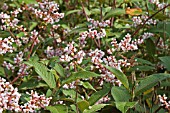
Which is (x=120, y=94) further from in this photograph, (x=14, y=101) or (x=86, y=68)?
(x=14, y=101)

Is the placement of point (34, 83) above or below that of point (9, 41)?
below

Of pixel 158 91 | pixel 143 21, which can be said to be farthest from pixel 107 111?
pixel 143 21

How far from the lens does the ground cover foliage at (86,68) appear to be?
7.34ft

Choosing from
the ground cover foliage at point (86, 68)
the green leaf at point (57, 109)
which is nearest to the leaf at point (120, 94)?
the ground cover foliage at point (86, 68)

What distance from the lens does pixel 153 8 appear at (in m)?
3.62

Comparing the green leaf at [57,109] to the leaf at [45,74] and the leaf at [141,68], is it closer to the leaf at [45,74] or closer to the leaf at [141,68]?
the leaf at [45,74]

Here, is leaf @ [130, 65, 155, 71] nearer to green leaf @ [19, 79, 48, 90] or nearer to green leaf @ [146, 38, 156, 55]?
green leaf @ [146, 38, 156, 55]

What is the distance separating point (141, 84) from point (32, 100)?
0.60 meters

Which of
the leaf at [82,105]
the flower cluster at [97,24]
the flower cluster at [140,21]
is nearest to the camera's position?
the leaf at [82,105]

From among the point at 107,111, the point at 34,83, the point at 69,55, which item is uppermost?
the point at 69,55

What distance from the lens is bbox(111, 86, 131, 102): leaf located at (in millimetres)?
2293

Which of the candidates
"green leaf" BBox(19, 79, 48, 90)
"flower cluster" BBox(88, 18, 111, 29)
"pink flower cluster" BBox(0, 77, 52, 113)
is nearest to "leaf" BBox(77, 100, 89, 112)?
"pink flower cluster" BBox(0, 77, 52, 113)

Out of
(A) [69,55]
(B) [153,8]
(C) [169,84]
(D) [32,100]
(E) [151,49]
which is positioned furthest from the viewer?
(B) [153,8]

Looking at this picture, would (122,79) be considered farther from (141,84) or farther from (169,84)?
(169,84)
